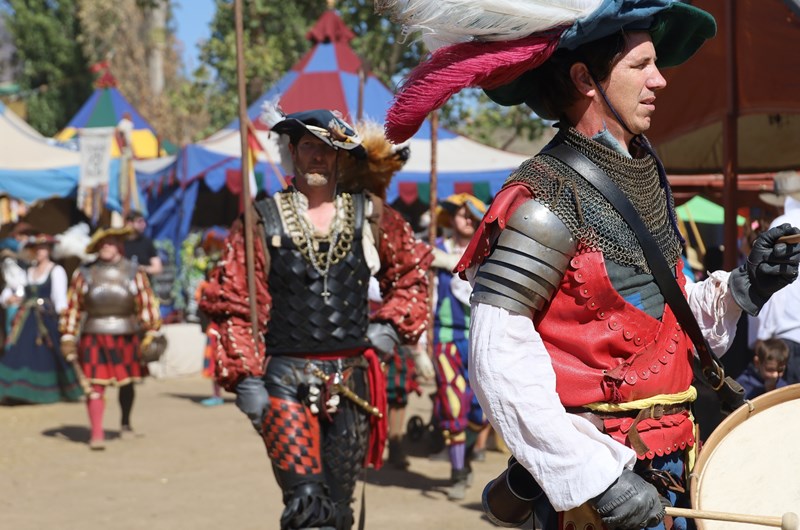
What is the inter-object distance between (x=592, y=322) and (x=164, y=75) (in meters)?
35.5

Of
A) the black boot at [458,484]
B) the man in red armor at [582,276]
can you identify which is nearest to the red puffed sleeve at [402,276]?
the man in red armor at [582,276]

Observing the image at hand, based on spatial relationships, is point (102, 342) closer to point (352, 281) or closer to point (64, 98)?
point (352, 281)

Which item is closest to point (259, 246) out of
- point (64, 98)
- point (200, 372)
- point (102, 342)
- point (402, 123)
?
point (402, 123)

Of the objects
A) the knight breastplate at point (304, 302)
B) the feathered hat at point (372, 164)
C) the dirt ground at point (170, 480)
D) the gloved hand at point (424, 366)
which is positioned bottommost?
the dirt ground at point (170, 480)

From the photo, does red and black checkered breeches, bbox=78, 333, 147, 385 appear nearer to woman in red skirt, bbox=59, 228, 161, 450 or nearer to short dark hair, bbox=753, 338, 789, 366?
woman in red skirt, bbox=59, 228, 161, 450

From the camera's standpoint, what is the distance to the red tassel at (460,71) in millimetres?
2596

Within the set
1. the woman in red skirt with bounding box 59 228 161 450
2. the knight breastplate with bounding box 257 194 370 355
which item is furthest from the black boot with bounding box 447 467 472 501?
the woman in red skirt with bounding box 59 228 161 450

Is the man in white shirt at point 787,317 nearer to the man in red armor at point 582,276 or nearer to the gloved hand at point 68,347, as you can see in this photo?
the man in red armor at point 582,276

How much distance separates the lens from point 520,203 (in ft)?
8.36

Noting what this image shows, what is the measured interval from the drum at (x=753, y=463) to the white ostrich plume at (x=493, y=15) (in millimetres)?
986

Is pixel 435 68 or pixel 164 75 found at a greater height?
pixel 164 75

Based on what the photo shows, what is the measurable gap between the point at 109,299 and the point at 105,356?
487 millimetres

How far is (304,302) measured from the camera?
4957 millimetres

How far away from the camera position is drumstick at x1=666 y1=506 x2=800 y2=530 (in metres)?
2.26
